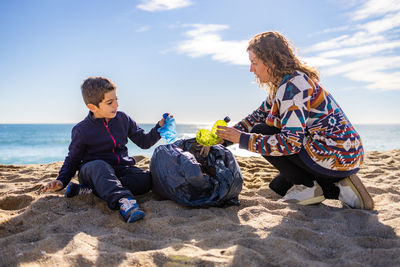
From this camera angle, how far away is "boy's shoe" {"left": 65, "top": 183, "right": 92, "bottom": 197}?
2586mm

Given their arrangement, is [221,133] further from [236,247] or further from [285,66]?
[236,247]

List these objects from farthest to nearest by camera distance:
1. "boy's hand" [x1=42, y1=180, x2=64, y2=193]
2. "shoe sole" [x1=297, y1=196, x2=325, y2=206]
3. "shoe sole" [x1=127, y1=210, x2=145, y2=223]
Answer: "shoe sole" [x1=297, y1=196, x2=325, y2=206]
"boy's hand" [x1=42, y1=180, x2=64, y2=193]
"shoe sole" [x1=127, y1=210, x2=145, y2=223]

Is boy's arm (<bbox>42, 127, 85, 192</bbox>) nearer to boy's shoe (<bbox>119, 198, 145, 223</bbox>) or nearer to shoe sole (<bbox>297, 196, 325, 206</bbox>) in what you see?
boy's shoe (<bbox>119, 198, 145, 223</bbox>)

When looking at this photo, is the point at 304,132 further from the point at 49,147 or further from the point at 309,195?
the point at 49,147

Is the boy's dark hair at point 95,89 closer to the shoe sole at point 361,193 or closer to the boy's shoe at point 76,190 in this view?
the boy's shoe at point 76,190

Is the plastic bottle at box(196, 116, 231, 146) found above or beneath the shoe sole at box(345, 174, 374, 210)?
above

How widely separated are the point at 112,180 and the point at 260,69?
4.70 ft

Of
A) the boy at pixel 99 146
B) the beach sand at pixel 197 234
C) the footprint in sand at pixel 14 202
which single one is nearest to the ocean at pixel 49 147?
the boy at pixel 99 146

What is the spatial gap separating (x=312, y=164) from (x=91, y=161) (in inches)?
69.8

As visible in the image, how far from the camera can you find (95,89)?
8.91 feet

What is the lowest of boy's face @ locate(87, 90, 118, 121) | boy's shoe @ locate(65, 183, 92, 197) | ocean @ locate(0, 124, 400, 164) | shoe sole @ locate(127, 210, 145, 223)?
ocean @ locate(0, 124, 400, 164)

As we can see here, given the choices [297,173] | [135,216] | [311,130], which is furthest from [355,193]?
[135,216]

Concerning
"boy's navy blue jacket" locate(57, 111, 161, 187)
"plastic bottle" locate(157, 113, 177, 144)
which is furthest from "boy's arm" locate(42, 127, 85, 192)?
"plastic bottle" locate(157, 113, 177, 144)

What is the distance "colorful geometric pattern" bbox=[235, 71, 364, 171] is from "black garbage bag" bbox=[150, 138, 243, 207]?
362 mm
